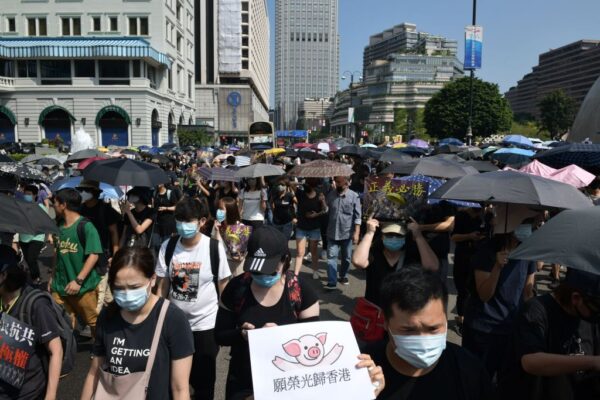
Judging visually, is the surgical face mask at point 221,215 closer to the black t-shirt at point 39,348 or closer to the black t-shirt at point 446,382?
the black t-shirt at point 39,348

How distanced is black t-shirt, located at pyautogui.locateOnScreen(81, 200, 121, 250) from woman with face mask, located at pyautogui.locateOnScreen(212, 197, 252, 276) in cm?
126

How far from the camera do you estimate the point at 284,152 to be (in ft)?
77.4

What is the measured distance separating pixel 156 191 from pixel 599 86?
41.3m

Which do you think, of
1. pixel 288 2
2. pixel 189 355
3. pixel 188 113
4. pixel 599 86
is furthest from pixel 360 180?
pixel 288 2

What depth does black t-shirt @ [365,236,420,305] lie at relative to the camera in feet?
13.0

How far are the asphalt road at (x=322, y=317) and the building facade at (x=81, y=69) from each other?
3849cm

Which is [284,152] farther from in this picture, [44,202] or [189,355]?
[189,355]

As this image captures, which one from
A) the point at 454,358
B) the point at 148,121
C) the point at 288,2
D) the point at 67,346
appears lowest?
the point at 67,346

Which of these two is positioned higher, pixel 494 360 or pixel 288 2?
pixel 288 2

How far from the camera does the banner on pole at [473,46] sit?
78.4 ft

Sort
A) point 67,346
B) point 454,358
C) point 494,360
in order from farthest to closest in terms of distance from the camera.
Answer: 1. point 494,360
2. point 67,346
3. point 454,358

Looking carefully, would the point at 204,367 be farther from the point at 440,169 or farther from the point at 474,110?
the point at 474,110

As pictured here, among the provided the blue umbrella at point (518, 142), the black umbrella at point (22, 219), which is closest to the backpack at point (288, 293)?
the black umbrella at point (22, 219)

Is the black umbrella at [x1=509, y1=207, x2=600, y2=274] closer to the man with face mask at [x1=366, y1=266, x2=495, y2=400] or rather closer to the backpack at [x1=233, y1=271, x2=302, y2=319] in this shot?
the man with face mask at [x1=366, y1=266, x2=495, y2=400]
